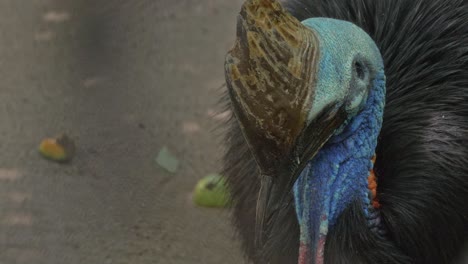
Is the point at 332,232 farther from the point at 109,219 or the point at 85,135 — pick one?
the point at 85,135

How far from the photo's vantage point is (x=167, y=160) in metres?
2.76

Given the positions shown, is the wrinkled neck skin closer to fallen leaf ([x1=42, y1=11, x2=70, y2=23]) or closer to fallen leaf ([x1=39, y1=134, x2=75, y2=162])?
fallen leaf ([x1=39, y1=134, x2=75, y2=162])

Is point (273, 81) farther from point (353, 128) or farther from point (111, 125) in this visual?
point (111, 125)

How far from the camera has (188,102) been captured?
2908 millimetres

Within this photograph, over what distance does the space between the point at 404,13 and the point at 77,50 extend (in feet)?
4.87

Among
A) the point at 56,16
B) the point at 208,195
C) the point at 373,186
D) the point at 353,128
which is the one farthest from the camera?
the point at 56,16

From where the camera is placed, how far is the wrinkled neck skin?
155 centimetres

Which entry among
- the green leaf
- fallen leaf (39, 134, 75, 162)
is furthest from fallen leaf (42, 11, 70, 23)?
the green leaf

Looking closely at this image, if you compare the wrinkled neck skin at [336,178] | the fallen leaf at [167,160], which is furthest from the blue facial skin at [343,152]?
the fallen leaf at [167,160]

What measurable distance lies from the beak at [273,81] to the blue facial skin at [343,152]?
9cm

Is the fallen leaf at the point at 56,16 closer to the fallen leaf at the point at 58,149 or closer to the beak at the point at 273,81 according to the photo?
the fallen leaf at the point at 58,149

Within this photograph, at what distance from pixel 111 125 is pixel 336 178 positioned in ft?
4.51

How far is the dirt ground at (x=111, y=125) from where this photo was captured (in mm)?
2564

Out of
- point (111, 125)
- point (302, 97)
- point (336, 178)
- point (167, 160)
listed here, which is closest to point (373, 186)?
point (336, 178)
